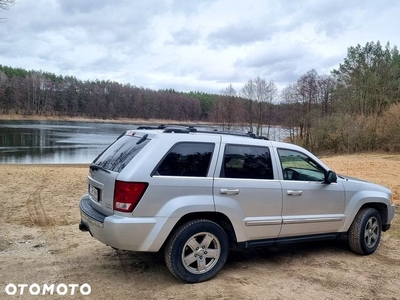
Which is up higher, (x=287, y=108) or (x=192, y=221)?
(x=287, y=108)

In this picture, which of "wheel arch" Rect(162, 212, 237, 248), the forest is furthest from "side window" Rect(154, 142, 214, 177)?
the forest

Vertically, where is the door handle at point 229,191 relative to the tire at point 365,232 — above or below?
above

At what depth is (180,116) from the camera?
389 ft

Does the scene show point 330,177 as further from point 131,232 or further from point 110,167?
point 110,167

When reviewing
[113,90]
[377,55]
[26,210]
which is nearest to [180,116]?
[113,90]

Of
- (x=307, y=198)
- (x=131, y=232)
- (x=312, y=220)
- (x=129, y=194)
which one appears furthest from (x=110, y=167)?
(x=312, y=220)

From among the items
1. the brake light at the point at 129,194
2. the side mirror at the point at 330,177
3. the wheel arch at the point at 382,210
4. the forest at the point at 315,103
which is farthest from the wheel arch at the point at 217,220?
the forest at the point at 315,103

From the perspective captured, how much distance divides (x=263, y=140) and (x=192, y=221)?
1.48 meters

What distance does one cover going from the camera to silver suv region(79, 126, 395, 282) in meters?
3.76

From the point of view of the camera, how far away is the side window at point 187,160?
3912 mm

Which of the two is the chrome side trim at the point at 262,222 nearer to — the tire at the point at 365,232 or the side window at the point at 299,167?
the side window at the point at 299,167

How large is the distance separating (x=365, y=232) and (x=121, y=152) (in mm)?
3616

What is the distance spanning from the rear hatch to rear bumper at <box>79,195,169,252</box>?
162 mm

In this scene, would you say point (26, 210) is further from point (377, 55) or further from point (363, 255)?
point (377, 55)
